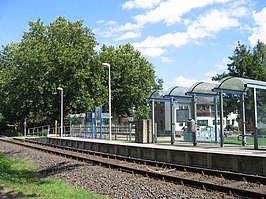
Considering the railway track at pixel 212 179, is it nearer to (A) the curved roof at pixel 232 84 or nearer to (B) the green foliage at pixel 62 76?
(A) the curved roof at pixel 232 84

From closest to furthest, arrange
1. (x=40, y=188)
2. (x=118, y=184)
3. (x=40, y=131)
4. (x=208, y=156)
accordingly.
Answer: (x=40, y=188) → (x=118, y=184) → (x=208, y=156) → (x=40, y=131)

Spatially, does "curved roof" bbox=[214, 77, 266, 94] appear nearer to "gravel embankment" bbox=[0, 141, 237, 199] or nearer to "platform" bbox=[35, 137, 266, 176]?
"platform" bbox=[35, 137, 266, 176]

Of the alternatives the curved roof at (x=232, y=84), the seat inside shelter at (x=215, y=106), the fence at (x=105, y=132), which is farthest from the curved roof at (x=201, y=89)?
the fence at (x=105, y=132)

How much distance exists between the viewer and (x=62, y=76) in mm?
46844

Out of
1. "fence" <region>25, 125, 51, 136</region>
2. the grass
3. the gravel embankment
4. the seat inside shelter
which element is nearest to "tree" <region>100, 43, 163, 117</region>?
"fence" <region>25, 125, 51, 136</region>

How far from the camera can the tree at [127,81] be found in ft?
185

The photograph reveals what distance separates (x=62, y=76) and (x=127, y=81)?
45.0 feet

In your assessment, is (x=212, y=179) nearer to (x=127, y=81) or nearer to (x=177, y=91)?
(x=177, y=91)

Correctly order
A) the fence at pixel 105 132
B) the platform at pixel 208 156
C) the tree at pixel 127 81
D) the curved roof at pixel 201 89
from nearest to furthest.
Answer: the platform at pixel 208 156, the curved roof at pixel 201 89, the fence at pixel 105 132, the tree at pixel 127 81

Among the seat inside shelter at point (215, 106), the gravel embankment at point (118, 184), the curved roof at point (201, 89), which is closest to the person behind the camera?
the gravel embankment at point (118, 184)

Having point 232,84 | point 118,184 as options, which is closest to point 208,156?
point 118,184

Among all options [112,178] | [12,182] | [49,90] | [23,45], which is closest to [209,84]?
[112,178]

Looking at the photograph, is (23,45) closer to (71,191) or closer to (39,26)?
(39,26)

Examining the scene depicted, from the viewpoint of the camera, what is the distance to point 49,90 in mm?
45375
